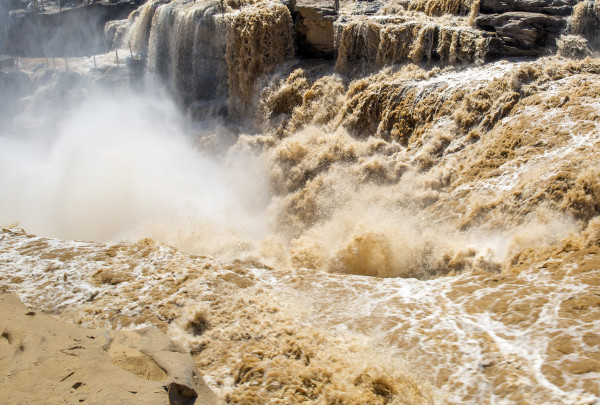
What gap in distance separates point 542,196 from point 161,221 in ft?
20.2

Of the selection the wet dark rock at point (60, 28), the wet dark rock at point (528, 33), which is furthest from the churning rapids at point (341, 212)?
the wet dark rock at point (60, 28)

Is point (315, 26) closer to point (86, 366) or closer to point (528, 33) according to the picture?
point (528, 33)

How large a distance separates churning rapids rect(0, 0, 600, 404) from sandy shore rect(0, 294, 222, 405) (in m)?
0.43

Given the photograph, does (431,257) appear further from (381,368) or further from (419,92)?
(419,92)

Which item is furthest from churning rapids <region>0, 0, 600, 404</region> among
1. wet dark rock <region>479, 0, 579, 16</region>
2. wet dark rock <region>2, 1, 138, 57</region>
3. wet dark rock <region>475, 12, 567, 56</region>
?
wet dark rock <region>2, 1, 138, 57</region>

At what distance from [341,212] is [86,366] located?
4775 millimetres

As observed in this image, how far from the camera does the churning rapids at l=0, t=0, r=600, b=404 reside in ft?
11.2

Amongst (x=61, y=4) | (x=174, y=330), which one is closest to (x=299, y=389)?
(x=174, y=330)

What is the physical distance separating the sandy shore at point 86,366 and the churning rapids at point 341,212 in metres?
0.43

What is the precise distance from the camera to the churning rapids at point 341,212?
341cm

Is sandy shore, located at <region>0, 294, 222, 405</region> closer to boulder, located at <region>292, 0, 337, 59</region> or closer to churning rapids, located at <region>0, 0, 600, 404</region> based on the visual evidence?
churning rapids, located at <region>0, 0, 600, 404</region>

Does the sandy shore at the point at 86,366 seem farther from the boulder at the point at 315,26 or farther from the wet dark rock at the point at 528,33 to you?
the boulder at the point at 315,26

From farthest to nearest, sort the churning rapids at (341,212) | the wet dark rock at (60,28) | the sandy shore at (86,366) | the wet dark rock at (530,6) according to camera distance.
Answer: the wet dark rock at (60,28)
the wet dark rock at (530,6)
the churning rapids at (341,212)
the sandy shore at (86,366)

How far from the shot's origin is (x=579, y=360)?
120 inches
